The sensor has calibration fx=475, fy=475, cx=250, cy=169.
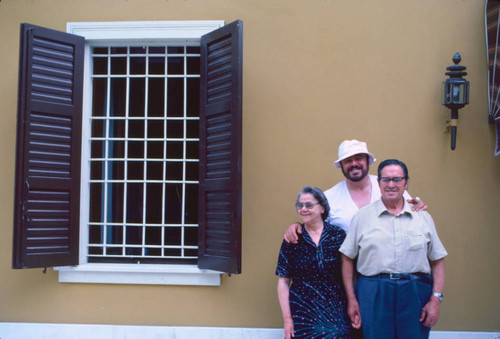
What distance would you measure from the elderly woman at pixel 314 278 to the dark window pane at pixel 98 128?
2279 mm

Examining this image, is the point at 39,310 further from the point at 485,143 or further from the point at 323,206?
the point at 485,143

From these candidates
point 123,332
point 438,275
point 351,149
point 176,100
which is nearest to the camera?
point 438,275

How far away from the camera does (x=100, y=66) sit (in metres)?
4.55

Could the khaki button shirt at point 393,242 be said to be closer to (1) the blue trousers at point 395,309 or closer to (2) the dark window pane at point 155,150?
(1) the blue trousers at point 395,309

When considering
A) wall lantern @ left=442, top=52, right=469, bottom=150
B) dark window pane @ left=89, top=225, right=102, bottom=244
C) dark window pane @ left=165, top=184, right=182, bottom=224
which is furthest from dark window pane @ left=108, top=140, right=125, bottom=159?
wall lantern @ left=442, top=52, right=469, bottom=150

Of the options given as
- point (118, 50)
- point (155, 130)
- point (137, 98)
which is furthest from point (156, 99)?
point (118, 50)

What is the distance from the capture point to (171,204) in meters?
4.50

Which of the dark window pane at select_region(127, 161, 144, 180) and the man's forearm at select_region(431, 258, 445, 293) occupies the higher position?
the dark window pane at select_region(127, 161, 144, 180)

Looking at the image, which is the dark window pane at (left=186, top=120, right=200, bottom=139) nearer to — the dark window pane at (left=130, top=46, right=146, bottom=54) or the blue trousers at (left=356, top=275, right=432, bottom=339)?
the dark window pane at (left=130, top=46, right=146, bottom=54)

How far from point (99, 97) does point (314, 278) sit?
2715mm

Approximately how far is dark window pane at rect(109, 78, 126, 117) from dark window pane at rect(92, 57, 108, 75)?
0.40 ft

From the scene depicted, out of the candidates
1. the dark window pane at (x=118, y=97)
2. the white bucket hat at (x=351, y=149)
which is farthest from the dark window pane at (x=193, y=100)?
the white bucket hat at (x=351, y=149)

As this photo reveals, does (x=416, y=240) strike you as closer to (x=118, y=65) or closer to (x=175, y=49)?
(x=175, y=49)

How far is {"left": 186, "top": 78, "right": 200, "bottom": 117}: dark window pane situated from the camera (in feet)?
14.7
